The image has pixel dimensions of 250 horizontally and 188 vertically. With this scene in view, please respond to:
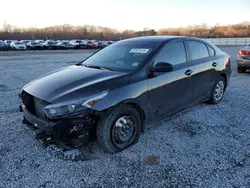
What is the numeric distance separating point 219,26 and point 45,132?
8773 centimetres

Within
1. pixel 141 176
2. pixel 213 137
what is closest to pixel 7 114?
pixel 141 176

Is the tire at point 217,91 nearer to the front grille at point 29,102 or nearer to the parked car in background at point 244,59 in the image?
the front grille at point 29,102

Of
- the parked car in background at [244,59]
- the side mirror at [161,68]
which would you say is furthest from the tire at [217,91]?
the parked car in background at [244,59]

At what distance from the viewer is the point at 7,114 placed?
4469mm

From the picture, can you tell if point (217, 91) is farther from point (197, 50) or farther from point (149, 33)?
point (149, 33)

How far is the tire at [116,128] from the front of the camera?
283 cm

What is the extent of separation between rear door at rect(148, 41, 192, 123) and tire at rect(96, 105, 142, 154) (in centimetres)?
35

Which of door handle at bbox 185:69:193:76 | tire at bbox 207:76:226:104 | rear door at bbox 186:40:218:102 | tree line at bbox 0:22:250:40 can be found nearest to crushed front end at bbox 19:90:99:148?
door handle at bbox 185:69:193:76

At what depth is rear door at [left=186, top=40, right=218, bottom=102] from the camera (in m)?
4.21

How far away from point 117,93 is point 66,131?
0.79 meters

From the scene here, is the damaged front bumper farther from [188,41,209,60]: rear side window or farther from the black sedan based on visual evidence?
[188,41,209,60]: rear side window

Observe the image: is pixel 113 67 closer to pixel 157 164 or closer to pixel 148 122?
pixel 148 122

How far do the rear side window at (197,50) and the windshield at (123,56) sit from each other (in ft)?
3.22

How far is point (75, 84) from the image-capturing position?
3.01 meters
